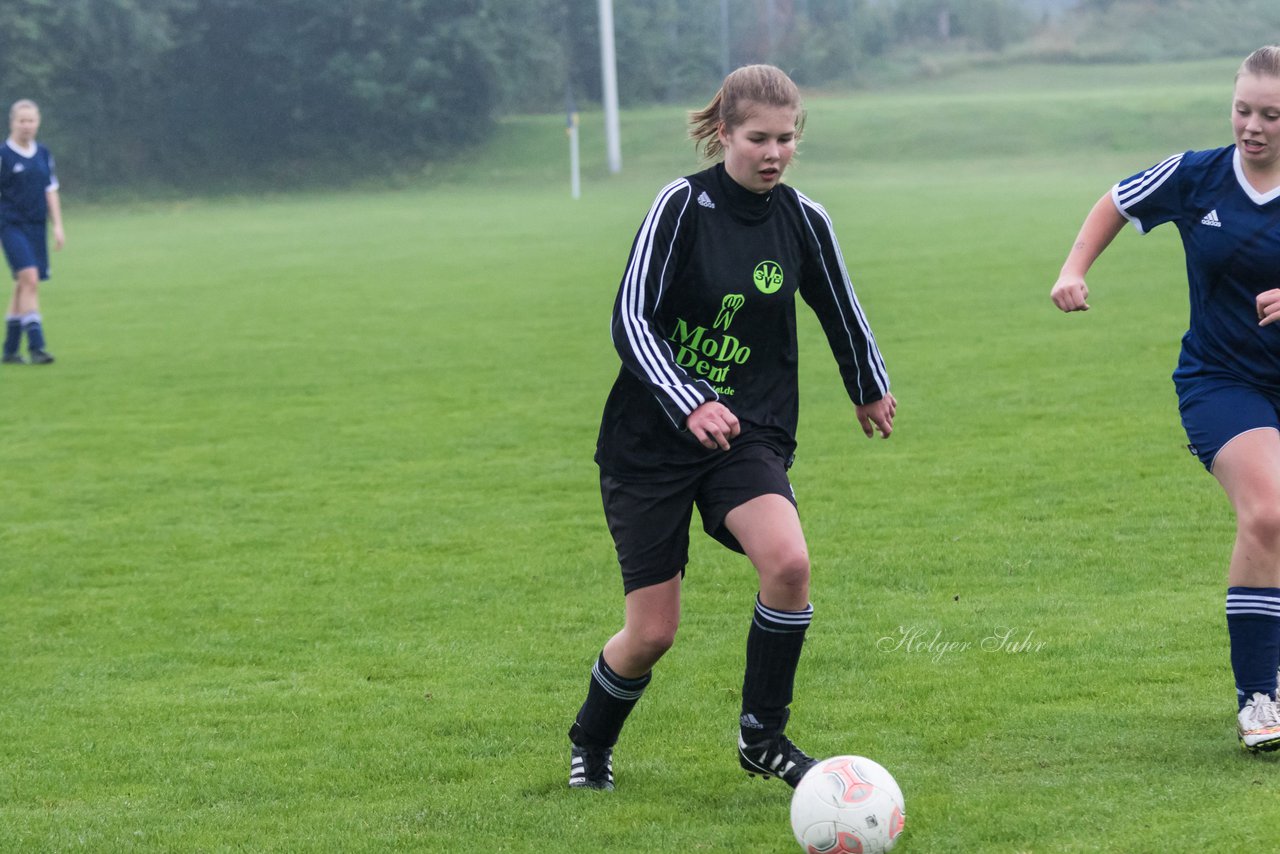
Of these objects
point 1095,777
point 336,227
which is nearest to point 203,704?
point 1095,777

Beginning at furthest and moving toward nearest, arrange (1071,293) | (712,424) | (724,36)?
(724,36) → (1071,293) → (712,424)

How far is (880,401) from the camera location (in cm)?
467

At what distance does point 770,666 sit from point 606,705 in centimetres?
51

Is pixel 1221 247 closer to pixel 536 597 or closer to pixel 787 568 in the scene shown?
pixel 787 568

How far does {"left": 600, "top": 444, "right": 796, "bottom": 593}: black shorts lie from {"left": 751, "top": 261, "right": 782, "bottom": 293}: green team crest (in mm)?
422

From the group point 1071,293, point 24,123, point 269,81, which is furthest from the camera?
point 269,81

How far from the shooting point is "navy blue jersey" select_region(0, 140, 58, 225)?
47.9 feet

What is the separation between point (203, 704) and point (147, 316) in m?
14.0

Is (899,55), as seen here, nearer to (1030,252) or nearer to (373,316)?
(1030,252)

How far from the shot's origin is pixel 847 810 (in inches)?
149

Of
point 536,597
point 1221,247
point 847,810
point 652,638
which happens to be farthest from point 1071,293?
point 536,597

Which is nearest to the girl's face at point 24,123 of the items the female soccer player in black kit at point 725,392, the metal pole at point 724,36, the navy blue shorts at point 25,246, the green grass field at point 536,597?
the navy blue shorts at point 25,246

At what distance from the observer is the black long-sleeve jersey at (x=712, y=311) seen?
4230 mm

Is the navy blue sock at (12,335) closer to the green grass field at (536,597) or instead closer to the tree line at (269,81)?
the green grass field at (536,597)
